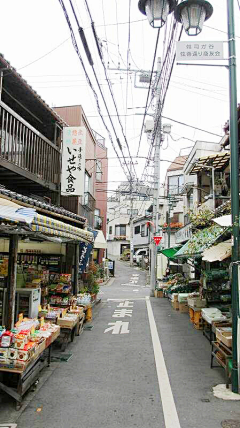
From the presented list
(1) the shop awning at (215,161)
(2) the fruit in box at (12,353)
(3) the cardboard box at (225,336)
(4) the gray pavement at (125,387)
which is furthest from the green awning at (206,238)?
(1) the shop awning at (215,161)

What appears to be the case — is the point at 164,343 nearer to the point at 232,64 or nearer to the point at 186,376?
the point at 186,376

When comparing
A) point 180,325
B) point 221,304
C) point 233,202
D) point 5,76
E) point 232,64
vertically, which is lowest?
point 180,325

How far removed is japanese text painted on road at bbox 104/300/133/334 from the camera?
1136 centimetres

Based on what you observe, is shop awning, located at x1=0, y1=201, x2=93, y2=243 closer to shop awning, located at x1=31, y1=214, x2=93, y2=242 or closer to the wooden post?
shop awning, located at x1=31, y1=214, x2=93, y2=242

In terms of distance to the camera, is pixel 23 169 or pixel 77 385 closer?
pixel 77 385

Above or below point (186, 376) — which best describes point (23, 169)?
above

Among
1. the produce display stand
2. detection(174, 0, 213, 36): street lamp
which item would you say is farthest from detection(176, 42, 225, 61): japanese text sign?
the produce display stand

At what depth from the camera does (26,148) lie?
11.2 metres

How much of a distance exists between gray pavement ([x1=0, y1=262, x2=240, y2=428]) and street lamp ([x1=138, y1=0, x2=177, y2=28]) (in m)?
6.76

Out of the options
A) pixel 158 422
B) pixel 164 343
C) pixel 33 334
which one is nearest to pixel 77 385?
pixel 33 334

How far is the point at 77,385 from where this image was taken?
20.8 feet

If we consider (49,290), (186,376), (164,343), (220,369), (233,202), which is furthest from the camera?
(49,290)

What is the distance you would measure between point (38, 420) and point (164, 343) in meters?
5.40

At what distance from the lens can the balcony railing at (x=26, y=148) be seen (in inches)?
383
